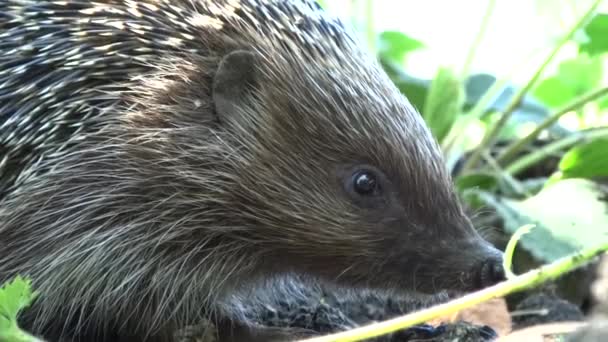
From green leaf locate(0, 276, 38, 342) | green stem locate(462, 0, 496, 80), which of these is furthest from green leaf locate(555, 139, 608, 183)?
green leaf locate(0, 276, 38, 342)

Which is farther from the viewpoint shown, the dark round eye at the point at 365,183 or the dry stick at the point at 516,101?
the dry stick at the point at 516,101

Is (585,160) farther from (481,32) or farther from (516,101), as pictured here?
(481,32)

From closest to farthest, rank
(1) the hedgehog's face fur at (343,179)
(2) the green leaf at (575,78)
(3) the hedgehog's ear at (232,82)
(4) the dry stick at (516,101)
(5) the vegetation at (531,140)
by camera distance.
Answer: (1) the hedgehog's face fur at (343,179), (3) the hedgehog's ear at (232,82), (5) the vegetation at (531,140), (4) the dry stick at (516,101), (2) the green leaf at (575,78)

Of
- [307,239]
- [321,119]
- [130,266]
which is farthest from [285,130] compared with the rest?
[130,266]

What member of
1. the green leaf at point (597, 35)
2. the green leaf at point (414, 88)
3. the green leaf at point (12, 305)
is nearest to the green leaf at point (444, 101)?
the green leaf at point (414, 88)

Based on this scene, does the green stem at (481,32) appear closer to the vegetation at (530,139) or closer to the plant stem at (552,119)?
the vegetation at (530,139)

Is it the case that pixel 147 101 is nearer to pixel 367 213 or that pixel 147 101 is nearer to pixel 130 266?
pixel 130 266

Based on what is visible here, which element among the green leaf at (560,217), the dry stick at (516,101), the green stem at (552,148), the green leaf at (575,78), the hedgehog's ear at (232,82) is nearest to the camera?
the hedgehog's ear at (232,82)
